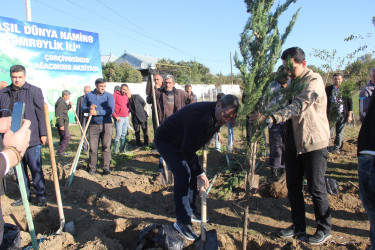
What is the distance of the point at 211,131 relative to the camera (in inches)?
121

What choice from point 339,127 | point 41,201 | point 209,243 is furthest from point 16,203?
point 339,127

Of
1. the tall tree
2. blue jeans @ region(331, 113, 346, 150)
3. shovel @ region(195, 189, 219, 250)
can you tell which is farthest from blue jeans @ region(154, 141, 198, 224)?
blue jeans @ region(331, 113, 346, 150)

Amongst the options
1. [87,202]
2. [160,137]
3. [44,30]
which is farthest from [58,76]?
[160,137]

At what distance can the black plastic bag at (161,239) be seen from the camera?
2.88 m

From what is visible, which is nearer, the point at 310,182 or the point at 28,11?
the point at 310,182

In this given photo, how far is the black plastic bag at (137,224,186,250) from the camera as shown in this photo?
9.45 ft

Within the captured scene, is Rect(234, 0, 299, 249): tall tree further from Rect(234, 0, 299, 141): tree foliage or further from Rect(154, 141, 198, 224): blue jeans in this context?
Rect(154, 141, 198, 224): blue jeans

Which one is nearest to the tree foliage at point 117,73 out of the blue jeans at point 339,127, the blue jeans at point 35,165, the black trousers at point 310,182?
the blue jeans at point 339,127

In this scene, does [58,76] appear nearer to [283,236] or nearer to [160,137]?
[160,137]

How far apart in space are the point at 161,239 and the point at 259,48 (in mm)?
→ 2127

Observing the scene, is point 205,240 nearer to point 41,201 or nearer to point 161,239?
point 161,239

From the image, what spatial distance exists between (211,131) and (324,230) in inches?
65.9

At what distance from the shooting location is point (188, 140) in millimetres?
2943

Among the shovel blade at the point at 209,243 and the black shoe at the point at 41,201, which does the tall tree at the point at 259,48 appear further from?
the black shoe at the point at 41,201
